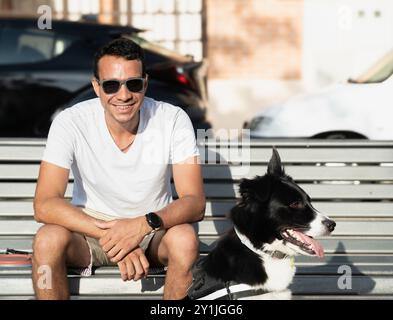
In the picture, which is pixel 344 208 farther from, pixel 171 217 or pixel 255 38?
pixel 255 38

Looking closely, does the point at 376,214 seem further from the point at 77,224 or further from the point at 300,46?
the point at 300,46

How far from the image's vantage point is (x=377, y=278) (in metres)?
4.41

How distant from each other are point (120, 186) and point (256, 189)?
0.76 m

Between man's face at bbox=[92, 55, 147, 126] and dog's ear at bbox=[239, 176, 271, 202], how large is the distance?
70cm

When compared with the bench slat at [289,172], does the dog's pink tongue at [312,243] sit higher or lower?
lower

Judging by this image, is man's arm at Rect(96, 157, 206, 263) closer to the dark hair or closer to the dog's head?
the dog's head

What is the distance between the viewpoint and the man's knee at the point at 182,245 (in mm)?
4195

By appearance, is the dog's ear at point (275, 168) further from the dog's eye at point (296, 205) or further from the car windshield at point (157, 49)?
the car windshield at point (157, 49)

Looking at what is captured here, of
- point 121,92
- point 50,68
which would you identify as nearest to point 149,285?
point 121,92

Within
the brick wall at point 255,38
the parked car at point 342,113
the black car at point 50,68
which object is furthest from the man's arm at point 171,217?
the brick wall at point 255,38

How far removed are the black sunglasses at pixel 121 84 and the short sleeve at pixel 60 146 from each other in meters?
0.27

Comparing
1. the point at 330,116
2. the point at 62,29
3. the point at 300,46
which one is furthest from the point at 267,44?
the point at 330,116

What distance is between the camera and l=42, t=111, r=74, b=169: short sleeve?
439 cm

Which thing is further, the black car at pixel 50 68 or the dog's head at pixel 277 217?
the black car at pixel 50 68
